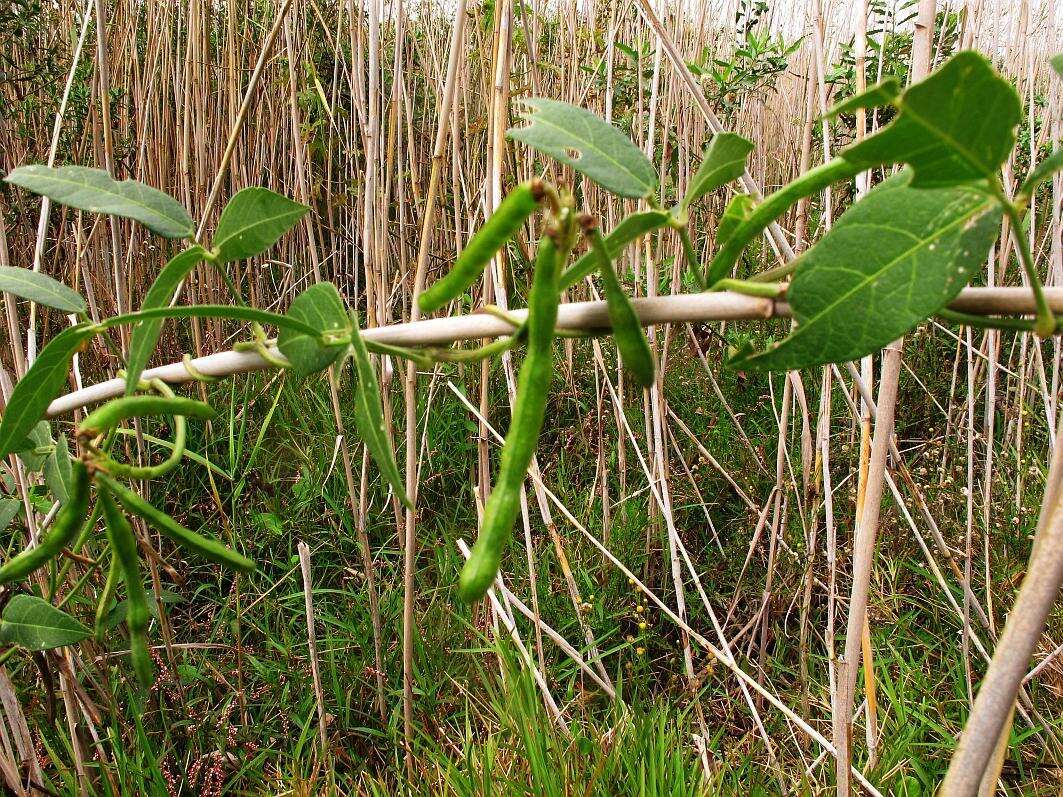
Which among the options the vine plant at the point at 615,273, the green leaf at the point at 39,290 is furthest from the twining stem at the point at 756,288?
the green leaf at the point at 39,290

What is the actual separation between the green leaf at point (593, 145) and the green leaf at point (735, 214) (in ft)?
0.08

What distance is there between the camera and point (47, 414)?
29 cm

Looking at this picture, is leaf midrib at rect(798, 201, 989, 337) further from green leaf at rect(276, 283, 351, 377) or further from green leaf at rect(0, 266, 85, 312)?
green leaf at rect(0, 266, 85, 312)

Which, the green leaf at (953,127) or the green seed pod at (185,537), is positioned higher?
the green leaf at (953,127)

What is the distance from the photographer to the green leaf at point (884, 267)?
0.18m

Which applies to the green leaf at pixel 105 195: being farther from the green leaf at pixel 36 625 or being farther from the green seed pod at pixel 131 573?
the green leaf at pixel 36 625

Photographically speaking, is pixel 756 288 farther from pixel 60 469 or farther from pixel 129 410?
pixel 60 469

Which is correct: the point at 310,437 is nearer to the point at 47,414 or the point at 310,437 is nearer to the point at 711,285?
the point at 47,414

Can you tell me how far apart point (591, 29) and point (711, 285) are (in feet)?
3.50

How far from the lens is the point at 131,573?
0.74 ft

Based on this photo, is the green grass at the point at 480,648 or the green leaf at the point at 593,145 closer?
the green leaf at the point at 593,145

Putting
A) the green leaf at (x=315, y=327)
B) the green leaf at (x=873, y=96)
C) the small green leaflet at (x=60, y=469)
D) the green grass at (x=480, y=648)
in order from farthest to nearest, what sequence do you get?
the green grass at (x=480, y=648), the small green leaflet at (x=60, y=469), the green leaf at (x=315, y=327), the green leaf at (x=873, y=96)

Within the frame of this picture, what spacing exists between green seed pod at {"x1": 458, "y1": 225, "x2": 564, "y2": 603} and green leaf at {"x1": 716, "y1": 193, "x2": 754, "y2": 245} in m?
0.08

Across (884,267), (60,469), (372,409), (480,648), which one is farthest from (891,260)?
(480,648)
